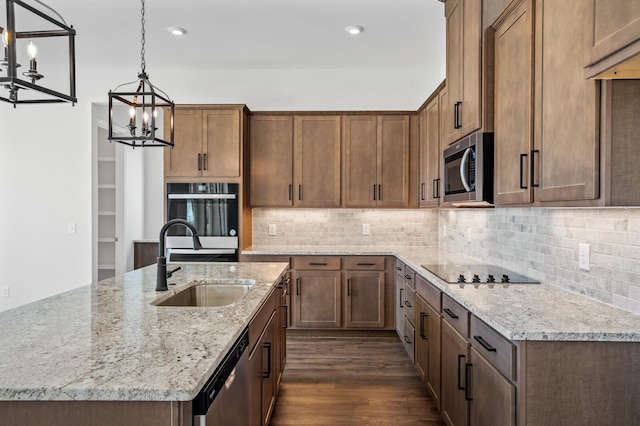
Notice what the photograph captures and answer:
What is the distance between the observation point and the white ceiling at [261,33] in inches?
124

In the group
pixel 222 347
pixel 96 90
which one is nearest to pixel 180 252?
pixel 96 90

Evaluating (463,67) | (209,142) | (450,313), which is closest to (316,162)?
(209,142)

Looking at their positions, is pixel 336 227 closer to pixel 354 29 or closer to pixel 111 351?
pixel 354 29

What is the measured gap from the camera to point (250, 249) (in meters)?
4.31

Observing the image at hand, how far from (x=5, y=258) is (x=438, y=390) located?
4.83 m

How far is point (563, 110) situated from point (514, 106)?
0.41 metres

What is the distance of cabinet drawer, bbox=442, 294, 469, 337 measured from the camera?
6.40ft

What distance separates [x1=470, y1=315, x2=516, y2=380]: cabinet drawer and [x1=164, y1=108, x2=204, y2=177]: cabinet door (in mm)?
3177

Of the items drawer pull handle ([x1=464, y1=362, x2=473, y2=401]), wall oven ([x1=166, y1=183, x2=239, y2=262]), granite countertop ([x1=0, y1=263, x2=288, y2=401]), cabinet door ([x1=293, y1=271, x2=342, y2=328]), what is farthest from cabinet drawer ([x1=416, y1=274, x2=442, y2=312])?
wall oven ([x1=166, y1=183, x2=239, y2=262])

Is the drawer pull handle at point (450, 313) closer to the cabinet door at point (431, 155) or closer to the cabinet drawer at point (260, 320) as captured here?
the cabinet drawer at point (260, 320)

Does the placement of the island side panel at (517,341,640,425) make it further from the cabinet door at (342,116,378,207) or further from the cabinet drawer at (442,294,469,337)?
the cabinet door at (342,116,378,207)

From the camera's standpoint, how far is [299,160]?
14.4 feet

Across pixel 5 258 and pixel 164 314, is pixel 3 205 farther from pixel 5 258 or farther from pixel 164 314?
pixel 164 314

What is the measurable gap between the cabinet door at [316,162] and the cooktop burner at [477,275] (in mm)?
1670
